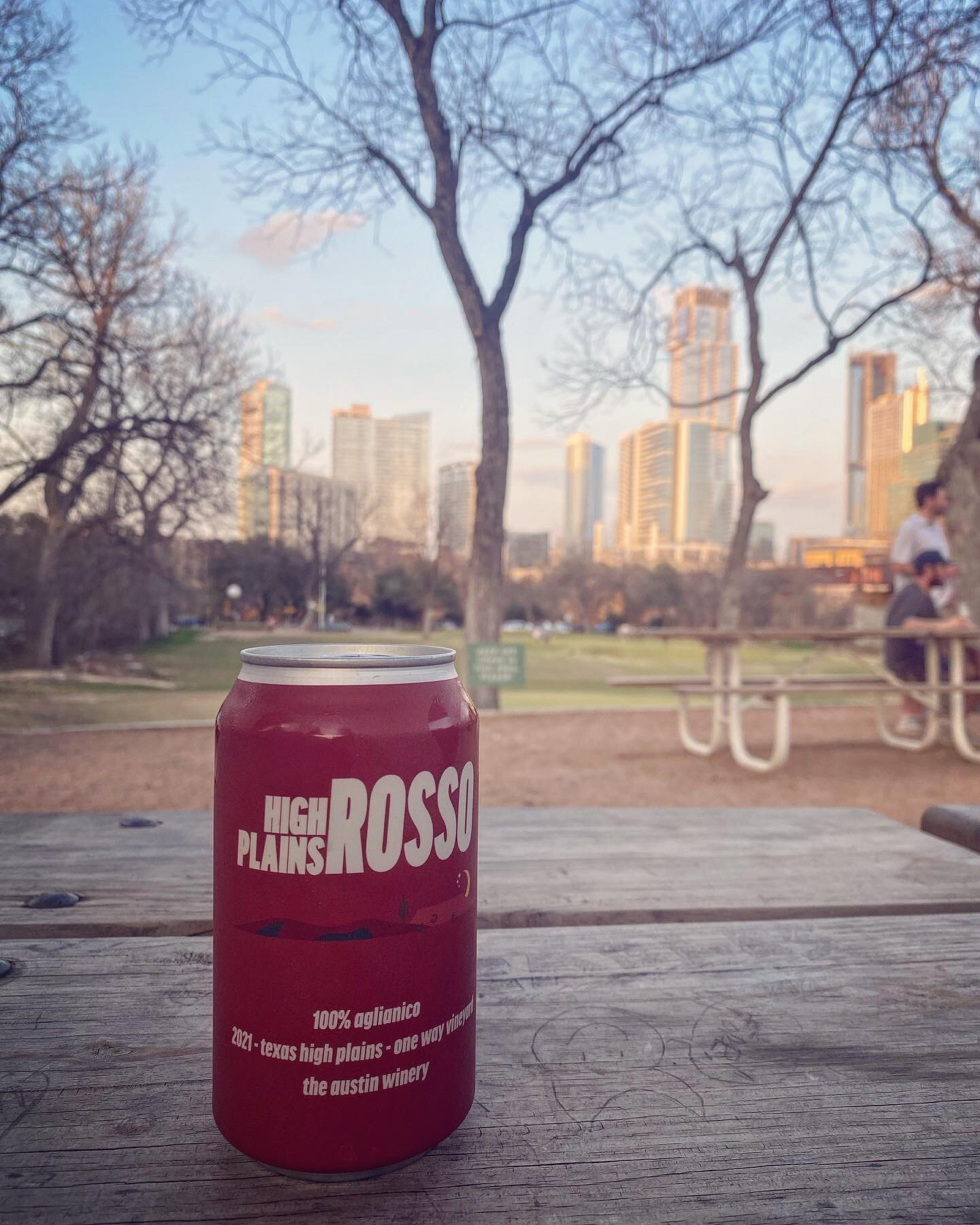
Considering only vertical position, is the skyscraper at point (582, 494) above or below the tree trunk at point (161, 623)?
above

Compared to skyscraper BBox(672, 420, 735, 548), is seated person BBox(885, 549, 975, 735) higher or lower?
lower

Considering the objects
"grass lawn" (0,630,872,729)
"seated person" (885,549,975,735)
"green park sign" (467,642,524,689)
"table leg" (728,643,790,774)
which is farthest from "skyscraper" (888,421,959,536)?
"table leg" (728,643,790,774)

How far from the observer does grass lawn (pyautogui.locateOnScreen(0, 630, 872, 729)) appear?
10.0 meters

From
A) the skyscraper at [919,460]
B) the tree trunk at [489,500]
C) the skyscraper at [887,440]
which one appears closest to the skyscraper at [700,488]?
the skyscraper at [887,440]

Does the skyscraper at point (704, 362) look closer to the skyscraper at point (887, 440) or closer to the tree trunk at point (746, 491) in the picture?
the tree trunk at point (746, 491)

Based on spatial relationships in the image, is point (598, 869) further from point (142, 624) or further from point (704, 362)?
point (142, 624)

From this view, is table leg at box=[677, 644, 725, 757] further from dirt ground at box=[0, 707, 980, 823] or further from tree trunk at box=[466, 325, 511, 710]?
tree trunk at box=[466, 325, 511, 710]

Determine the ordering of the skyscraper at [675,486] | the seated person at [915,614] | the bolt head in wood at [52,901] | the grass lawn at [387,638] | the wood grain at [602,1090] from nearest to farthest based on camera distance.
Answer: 1. the wood grain at [602,1090]
2. the bolt head in wood at [52,901]
3. the seated person at [915,614]
4. the grass lawn at [387,638]
5. the skyscraper at [675,486]

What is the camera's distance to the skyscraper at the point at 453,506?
1888 centimetres

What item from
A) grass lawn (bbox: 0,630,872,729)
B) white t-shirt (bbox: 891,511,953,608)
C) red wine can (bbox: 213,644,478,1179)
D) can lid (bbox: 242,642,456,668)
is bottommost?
grass lawn (bbox: 0,630,872,729)

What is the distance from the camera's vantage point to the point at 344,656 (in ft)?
1.77

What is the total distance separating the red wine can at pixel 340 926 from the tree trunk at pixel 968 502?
10539 millimetres

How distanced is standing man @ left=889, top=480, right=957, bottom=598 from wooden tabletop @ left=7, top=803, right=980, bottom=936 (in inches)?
239

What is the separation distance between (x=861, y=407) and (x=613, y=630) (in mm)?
6547
